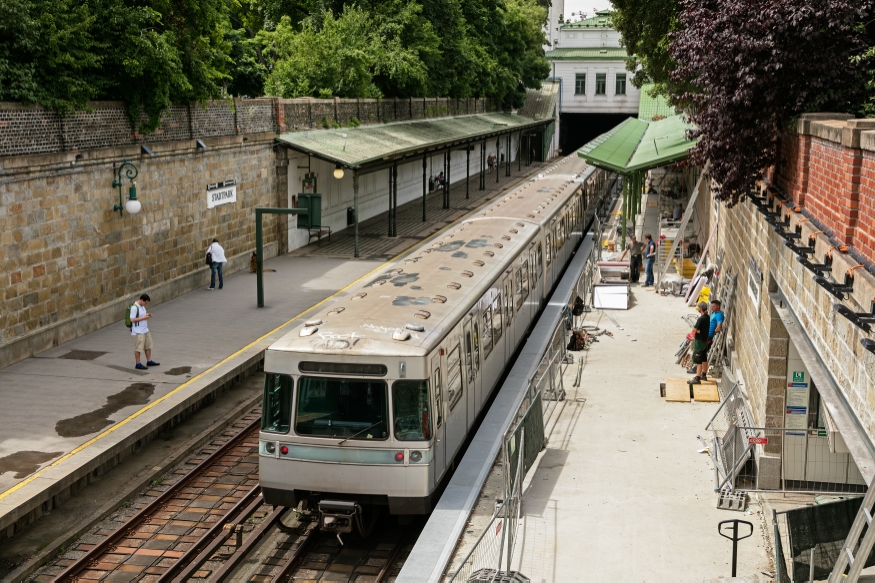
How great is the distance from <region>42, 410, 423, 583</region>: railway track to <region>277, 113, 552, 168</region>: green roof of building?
18129 millimetres

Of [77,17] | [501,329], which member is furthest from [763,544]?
[77,17]

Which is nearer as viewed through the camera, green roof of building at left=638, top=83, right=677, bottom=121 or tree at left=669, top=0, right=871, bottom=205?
tree at left=669, top=0, right=871, bottom=205

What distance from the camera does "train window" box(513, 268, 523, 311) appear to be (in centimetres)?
1758

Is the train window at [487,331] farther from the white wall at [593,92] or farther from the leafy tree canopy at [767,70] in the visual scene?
the white wall at [593,92]

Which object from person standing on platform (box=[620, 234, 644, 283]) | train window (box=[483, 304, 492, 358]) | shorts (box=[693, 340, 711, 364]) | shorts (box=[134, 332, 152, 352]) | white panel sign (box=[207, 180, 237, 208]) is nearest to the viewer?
train window (box=[483, 304, 492, 358])

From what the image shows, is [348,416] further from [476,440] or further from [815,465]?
[815,465]

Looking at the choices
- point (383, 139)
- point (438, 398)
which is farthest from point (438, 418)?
point (383, 139)

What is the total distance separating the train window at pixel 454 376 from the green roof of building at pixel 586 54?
6930 centimetres

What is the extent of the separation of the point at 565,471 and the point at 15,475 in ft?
22.6

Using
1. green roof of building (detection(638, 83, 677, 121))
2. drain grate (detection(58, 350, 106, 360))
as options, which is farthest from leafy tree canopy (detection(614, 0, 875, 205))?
green roof of building (detection(638, 83, 677, 121))

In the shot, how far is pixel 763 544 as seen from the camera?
34.1 feet

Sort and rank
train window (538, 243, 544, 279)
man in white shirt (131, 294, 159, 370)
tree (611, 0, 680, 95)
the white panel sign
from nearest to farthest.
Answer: man in white shirt (131, 294, 159, 370), train window (538, 243, 544, 279), tree (611, 0, 680, 95), the white panel sign

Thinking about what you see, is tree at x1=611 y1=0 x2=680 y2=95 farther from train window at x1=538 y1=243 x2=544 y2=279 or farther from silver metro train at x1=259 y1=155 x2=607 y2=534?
silver metro train at x1=259 y1=155 x2=607 y2=534

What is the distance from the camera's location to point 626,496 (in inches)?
465
